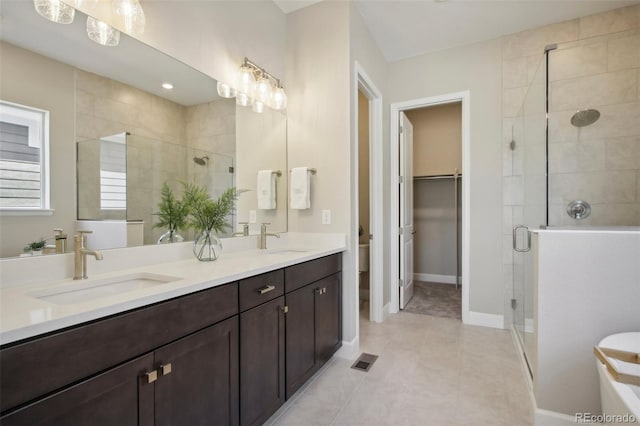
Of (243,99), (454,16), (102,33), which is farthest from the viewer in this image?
(454,16)

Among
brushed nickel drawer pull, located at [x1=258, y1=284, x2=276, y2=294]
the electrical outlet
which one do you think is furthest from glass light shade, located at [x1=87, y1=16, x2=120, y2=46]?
the electrical outlet

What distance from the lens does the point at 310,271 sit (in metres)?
1.93

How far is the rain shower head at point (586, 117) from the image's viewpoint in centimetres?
233

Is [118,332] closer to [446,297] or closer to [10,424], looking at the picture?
[10,424]

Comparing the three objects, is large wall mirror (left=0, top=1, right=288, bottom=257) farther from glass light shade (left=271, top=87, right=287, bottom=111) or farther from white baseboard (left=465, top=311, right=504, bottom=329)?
white baseboard (left=465, top=311, right=504, bottom=329)

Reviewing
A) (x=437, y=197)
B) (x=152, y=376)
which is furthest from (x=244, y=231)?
(x=437, y=197)

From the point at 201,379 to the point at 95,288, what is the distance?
0.57m

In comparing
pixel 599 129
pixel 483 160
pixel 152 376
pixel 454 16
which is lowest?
pixel 152 376

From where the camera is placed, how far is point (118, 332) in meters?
0.90

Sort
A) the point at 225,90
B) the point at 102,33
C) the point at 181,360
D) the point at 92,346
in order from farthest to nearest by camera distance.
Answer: the point at 225,90 < the point at 102,33 < the point at 181,360 < the point at 92,346

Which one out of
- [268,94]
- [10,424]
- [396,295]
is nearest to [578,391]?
[396,295]

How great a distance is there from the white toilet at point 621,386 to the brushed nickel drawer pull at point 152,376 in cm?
152

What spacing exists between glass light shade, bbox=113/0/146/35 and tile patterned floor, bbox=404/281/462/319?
344 centimetres

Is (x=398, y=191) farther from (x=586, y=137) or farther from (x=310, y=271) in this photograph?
(x=310, y=271)
